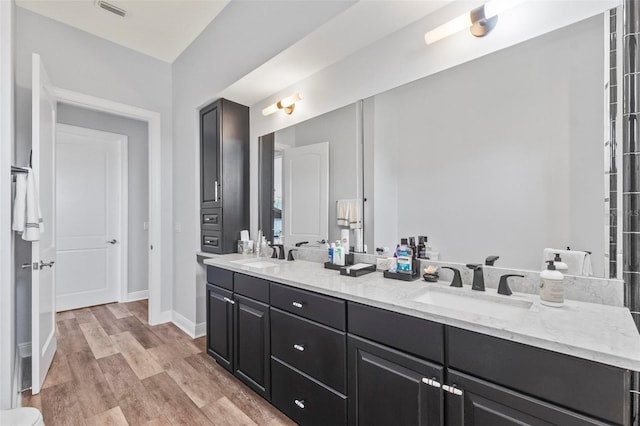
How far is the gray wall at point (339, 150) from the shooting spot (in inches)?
83.0

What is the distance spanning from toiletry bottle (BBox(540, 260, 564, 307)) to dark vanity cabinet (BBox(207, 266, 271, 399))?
1391 mm

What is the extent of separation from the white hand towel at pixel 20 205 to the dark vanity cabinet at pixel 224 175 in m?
1.32

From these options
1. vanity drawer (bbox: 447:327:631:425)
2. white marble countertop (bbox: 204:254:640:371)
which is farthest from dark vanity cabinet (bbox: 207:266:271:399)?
vanity drawer (bbox: 447:327:631:425)

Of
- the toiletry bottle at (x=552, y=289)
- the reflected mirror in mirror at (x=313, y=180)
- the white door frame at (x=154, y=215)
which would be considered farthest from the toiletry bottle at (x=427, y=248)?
the white door frame at (x=154, y=215)

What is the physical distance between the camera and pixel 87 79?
9.92ft

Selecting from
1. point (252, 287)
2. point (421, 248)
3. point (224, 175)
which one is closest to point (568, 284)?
point (421, 248)

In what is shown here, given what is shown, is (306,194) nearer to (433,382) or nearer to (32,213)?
(433,382)

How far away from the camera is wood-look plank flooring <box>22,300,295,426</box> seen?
181 cm

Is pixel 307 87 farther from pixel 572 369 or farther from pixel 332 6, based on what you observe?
pixel 572 369

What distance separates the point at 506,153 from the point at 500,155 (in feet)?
0.09

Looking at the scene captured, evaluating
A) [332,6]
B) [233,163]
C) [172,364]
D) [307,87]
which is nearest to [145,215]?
[233,163]

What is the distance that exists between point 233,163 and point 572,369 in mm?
2752

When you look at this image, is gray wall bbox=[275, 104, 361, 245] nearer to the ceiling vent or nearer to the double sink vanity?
the double sink vanity

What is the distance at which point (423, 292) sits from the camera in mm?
1464
